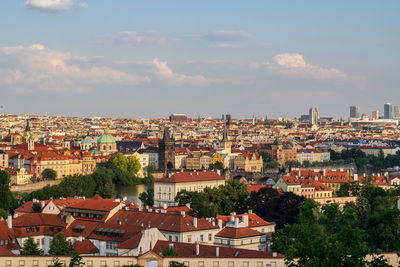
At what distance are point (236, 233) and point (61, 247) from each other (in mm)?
8196

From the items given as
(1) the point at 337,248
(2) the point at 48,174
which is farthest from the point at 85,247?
(2) the point at 48,174

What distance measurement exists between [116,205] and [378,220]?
12.3 m

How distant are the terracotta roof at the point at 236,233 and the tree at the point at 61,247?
7.17 m

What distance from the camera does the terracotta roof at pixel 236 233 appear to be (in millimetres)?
35125

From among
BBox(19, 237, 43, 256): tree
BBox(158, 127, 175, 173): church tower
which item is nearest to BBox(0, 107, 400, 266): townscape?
BBox(19, 237, 43, 256): tree

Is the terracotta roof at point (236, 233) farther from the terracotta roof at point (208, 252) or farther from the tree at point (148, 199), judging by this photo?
the tree at point (148, 199)

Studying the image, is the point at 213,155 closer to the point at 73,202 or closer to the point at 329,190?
the point at 329,190

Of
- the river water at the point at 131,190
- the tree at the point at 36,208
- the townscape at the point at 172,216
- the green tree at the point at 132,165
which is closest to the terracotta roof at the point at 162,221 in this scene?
the townscape at the point at 172,216

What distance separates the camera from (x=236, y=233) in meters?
35.2

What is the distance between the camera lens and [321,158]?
121 m

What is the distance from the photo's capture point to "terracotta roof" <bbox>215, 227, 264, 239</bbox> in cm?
3512

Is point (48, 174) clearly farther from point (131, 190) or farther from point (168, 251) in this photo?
point (168, 251)

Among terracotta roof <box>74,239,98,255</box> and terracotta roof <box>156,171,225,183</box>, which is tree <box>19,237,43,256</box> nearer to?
terracotta roof <box>74,239,98,255</box>

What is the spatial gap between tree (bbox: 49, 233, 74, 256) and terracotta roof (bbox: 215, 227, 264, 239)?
717 centimetres
